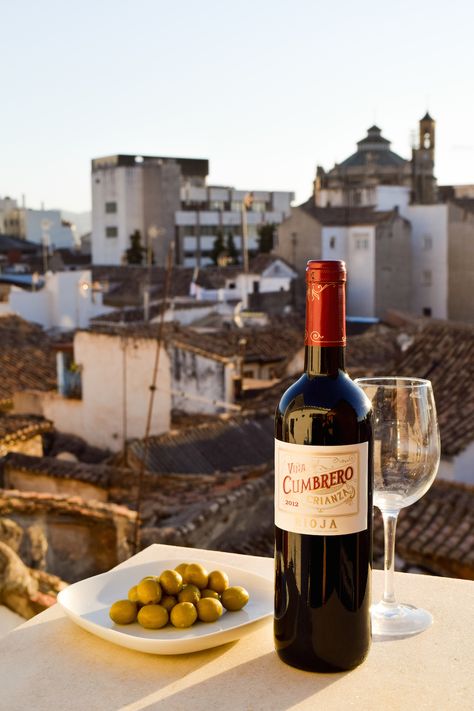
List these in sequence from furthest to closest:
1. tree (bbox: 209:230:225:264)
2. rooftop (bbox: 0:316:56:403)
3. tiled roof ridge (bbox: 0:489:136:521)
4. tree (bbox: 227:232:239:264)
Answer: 1. tree (bbox: 227:232:239:264)
2. tree (bbox: 209:230:225:264)
3. rooftop (bbox: 0:316:56:403)
4. tiled roof ridge (bbox: 0:489:136:521)

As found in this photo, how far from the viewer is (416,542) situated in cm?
820

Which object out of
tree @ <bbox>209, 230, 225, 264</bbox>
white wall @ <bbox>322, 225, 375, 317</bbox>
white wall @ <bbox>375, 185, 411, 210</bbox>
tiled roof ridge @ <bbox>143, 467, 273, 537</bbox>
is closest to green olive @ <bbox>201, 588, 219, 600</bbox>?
tiled roof ridge @ <bbox>143, 467, 273, 537</bbox>

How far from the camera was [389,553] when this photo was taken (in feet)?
5.57

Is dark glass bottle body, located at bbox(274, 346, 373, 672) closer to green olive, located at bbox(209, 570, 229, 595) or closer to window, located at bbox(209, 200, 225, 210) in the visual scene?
green olive, located at bbox(209, 570, 229, 595)

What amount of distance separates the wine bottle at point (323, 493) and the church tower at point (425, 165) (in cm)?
4717

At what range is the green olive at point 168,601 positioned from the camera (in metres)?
1.66

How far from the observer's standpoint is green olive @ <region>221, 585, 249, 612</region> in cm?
169

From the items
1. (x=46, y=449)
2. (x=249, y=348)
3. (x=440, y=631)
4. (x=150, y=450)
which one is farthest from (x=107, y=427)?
(x=440, y=631)

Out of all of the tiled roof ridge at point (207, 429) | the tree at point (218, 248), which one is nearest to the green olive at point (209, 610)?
the tiled roof ridge at point (207, 429)

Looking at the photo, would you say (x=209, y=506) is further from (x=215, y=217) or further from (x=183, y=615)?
(x=215, y=217)

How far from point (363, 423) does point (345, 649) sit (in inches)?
13.6

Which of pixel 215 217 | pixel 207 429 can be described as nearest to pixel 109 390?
pixel 207 429

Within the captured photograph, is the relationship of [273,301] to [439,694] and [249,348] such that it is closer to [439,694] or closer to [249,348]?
[249,348]

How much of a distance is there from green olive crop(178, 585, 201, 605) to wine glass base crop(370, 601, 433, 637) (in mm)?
301
